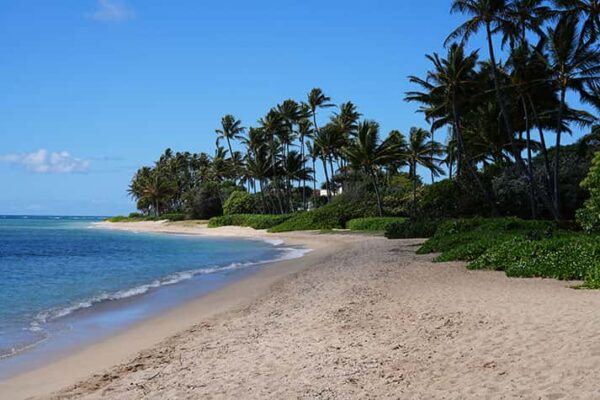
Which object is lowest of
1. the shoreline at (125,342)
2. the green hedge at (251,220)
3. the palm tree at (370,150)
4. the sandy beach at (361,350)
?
the shoreline at (125,342)

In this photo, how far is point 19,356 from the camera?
804 cm

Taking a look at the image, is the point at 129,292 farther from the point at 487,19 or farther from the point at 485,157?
the point at 485,157

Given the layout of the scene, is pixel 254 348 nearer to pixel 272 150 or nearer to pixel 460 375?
pixel 460 375

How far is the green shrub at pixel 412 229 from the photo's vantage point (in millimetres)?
30625

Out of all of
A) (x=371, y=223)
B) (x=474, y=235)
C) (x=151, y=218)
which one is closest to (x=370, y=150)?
(x=371, y=223)

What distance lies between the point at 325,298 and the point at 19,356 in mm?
5786

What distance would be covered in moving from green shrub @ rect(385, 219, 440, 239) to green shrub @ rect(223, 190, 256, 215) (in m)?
34.7

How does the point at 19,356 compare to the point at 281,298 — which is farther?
the point at 281,298

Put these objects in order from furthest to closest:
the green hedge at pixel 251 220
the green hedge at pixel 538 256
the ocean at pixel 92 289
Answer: the green hedge at pixel 251 220 → the green hedge at pixel 538 256 → the ocean at pixel 92 289

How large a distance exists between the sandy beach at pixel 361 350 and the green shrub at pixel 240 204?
5306 centimetres

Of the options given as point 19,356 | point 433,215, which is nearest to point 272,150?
point 433,215

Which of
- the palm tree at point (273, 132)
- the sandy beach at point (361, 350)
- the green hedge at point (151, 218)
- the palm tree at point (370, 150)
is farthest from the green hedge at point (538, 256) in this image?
the green hedge at point (151, 218)

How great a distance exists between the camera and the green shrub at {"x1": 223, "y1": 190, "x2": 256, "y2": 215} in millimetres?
→ 64875

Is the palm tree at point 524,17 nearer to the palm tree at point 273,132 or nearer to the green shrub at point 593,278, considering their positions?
the green shrub at point 593,278
